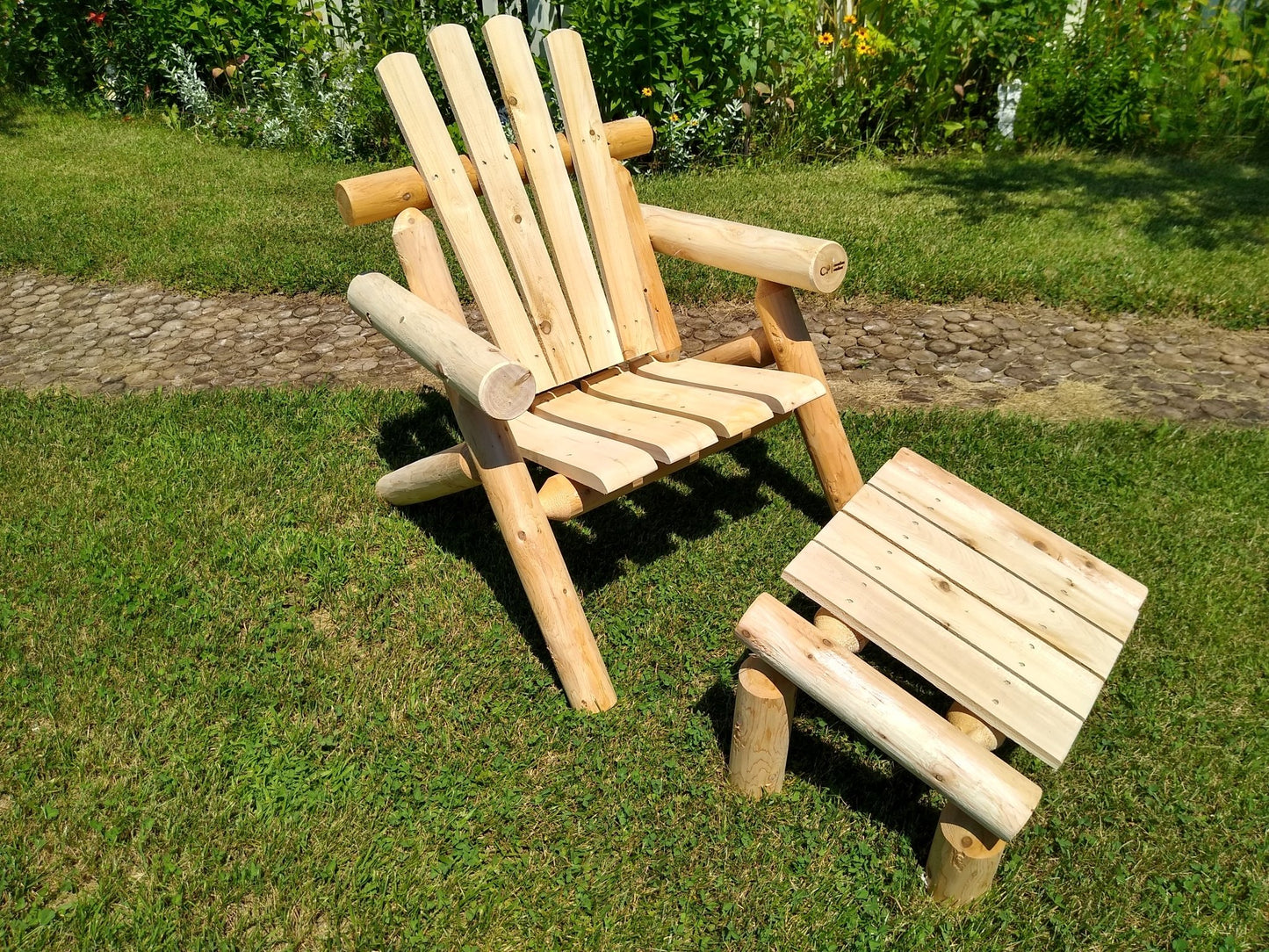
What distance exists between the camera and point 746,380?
7.48ft

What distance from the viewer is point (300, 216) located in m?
4.68

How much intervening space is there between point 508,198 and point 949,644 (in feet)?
5.14

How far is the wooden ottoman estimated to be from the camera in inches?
61.7

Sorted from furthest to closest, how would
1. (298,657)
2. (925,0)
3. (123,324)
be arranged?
(925,0), (123,324), (298,657)

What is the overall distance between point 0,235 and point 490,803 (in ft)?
13.9

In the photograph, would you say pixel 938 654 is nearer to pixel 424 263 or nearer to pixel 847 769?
pixel 847 769

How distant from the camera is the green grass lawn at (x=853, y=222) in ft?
13.1

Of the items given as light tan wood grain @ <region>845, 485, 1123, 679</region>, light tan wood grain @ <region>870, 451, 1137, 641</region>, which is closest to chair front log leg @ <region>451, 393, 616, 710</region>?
light tan wood grain @ <region>845, 485, 1123, 679</region>

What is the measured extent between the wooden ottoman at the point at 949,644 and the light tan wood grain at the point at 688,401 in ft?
0.99

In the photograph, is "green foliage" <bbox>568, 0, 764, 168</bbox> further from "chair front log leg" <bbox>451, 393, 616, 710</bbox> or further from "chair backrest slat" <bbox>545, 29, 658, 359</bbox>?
"chair front log leg" <bbox>451, 393, 616, 710</bbox>

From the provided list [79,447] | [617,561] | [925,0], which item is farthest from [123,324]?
[925,0]

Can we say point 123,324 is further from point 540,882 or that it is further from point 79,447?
point 540,882

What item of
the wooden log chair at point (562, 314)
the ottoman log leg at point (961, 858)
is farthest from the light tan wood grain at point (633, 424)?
the ottoman log leg at point (961, 858)

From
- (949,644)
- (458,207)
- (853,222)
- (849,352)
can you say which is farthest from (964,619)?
(853,222)
